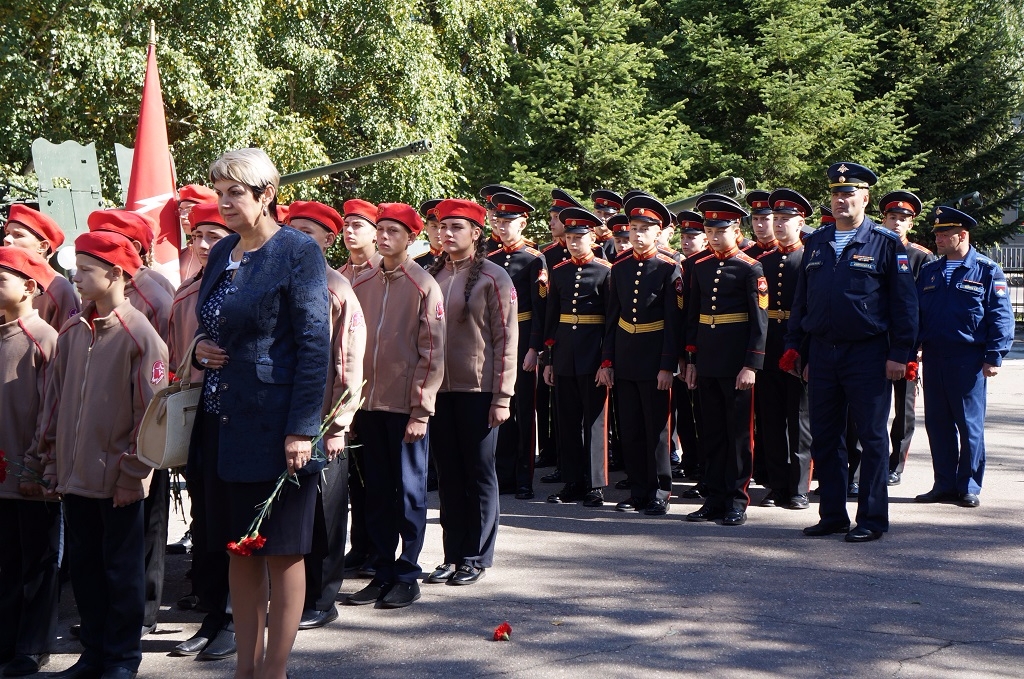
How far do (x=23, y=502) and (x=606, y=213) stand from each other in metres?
8.03

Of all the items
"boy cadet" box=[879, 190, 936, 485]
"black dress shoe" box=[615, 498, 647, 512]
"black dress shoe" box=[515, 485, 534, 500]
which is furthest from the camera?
"boy cadet" box=[879, 190, 936, 485]

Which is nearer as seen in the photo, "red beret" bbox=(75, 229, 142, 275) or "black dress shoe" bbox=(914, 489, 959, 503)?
"red beret" bbox=(75, 229, 142, 275)

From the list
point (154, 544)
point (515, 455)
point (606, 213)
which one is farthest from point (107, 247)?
point (606, 213)

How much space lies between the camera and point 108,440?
5.04 meters

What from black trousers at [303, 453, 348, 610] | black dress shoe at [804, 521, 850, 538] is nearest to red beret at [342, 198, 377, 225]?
black trousers at [303, 453, 348, 610]

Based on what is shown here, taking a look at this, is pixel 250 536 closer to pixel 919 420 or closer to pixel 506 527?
pixel 506 527

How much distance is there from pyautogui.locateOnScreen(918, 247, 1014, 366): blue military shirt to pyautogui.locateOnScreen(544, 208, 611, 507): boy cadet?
250 centimetres

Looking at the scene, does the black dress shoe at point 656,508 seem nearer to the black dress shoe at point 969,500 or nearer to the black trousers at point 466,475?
the black trousers at point 466,475

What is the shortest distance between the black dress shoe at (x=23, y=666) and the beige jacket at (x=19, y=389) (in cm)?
69

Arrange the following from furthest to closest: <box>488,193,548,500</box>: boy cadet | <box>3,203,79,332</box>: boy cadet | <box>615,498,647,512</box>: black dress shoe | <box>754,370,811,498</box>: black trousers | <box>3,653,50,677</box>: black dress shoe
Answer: <box>488,193,548,500</box>: boy cadet < <box>754,370,811,498</box>: black trousers < <box>615,498,647,512</box>: black dress shoe < <box>3,203,79,332</box>: boy cadet < <box>3,653,50,677</box>: black dress shoe

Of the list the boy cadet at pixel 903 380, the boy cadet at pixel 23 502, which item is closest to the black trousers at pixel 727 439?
the boy cadet at pixel 903 380

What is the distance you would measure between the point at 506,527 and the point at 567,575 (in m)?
1.47

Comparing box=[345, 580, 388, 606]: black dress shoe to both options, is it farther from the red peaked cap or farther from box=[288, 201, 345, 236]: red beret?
the red peaked cap

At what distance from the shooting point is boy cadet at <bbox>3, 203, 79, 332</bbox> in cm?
630
